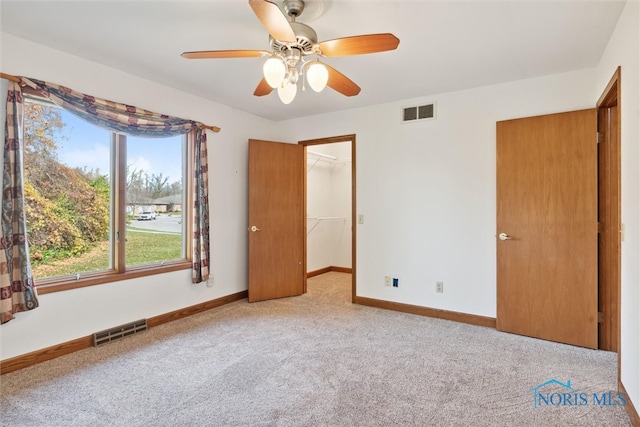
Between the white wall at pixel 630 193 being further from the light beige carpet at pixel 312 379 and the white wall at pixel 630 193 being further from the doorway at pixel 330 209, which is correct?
the doorway at pixel 330 209

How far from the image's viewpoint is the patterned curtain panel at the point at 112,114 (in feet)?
7.98

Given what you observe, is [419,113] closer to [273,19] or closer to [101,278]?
[273,19]

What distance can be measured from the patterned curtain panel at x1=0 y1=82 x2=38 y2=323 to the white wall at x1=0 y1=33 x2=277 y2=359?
13cm

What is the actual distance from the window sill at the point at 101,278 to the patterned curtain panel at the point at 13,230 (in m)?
0.17

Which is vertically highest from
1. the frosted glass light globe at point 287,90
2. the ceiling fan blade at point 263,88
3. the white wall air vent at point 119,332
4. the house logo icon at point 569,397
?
the ceiling fan blade at point 263,88

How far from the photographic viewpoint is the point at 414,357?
2.54 meters

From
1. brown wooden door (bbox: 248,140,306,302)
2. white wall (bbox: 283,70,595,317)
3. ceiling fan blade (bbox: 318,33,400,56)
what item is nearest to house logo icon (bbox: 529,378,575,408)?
white wall (bbox: 283,70,595,317)

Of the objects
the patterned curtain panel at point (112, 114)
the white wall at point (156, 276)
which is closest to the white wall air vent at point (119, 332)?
the white wall at point (156, 276)

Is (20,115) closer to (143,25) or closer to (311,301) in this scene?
(143,25)

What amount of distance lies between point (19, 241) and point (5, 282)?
0.29 meters

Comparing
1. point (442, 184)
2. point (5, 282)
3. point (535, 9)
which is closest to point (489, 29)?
point (535, 9)

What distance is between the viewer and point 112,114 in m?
2.74

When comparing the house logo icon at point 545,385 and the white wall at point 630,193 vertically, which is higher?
the white wall at point 630,193

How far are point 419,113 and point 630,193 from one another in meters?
2.11
